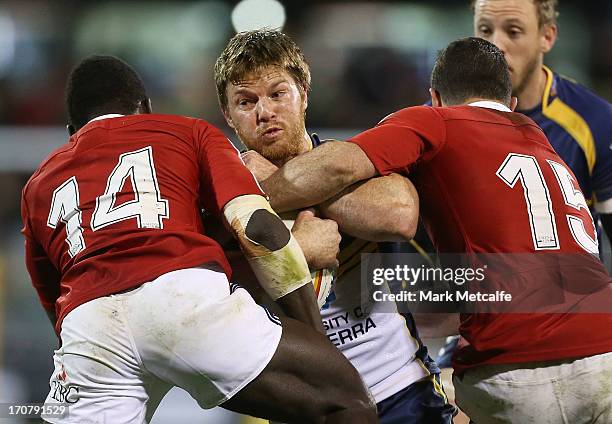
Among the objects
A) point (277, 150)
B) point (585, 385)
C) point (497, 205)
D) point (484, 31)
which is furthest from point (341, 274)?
point (484, 31)

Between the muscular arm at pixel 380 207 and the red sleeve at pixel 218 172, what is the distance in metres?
0.33

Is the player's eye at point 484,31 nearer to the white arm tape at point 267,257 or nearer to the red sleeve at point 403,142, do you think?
the red sleeve at point 403,142

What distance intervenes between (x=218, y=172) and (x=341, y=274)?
72 centimetres

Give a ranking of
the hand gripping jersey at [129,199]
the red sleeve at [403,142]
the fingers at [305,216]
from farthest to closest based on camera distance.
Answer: the fingers at [305,216] < the red sleeve at [403,142] < the hand gripping jersey at [129,199]

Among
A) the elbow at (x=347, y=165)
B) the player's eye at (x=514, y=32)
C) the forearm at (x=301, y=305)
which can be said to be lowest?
the forearm at (x=301, y=305)

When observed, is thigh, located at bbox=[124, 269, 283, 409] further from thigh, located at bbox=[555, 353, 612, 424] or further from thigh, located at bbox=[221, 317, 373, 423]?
thigh, located at bbox=[555, 353, 612, 424]

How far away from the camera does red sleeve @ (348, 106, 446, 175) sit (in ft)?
10.3

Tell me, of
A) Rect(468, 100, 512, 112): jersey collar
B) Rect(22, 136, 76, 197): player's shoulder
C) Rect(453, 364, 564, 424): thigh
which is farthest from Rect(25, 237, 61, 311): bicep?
Rect(468, 100, 512, 112): jersey collar

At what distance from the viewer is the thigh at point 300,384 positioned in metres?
2.87

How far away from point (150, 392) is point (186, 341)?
1.09ft

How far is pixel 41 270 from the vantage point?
3.47 m

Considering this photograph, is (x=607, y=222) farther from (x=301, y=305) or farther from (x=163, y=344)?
(x=163, y=344)

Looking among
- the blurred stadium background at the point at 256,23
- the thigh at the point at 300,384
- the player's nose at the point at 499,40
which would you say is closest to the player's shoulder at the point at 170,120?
the thigh at the point at 300,384

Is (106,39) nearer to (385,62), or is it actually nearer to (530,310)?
(385,62)
